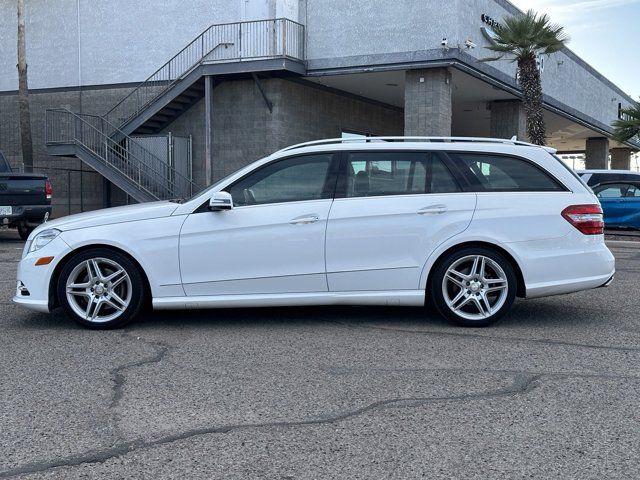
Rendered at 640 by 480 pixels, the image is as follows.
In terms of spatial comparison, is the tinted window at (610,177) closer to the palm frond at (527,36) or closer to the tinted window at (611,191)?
the tinted window at (611,191)

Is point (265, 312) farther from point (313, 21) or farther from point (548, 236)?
point (313, 21)

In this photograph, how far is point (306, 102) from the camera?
74.8ft

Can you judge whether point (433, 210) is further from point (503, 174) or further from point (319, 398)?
point (319, 398)

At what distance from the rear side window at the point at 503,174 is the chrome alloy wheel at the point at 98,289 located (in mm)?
3172

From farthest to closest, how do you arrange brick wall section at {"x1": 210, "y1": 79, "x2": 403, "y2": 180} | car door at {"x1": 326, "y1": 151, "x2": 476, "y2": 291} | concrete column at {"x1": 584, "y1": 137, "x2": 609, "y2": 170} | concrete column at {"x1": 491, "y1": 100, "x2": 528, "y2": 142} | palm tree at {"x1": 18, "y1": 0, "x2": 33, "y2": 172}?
1. concrete column at {"x1": 584, "y1": 137, "x2": 609, "y2": 170}
2. concrete column at {"x1": 491, "y1": 100, "x2": 528, "y2": 142}
3. palm tree at {"x1": 18, "y1": 0, "x2": 33, "y2": 172}
4. brick wall section at {"x1": 210, "y1": 79, "x2": 403, "y2": 180}
5. car door at {"x1": 326, "y1": 151, "x2": 476, "y2": 291}

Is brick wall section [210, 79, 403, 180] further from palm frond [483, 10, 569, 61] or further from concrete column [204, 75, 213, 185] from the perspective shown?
palm frond [483, 10, 569, 61]

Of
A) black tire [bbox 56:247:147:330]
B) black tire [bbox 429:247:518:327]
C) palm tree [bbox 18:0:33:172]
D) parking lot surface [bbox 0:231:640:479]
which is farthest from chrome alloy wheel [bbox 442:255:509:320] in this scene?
palm tree [bbox 18:0:33:172]

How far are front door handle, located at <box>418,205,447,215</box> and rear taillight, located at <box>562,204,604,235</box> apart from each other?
109 cm

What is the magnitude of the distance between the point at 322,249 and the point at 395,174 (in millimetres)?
961

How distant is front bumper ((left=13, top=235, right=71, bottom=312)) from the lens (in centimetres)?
627

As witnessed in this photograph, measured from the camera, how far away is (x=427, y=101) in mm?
20297

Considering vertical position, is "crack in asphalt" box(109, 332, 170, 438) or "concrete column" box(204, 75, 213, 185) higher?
"concrete column" box(204, 75, 213, 185)

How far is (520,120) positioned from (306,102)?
27.3 feet

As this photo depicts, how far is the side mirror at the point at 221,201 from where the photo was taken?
6152 mm
